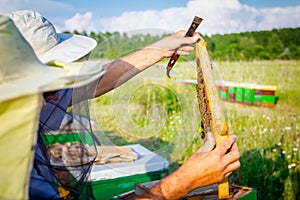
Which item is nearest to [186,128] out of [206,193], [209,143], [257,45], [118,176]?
[209,143]

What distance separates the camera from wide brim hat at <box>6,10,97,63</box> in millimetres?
1592

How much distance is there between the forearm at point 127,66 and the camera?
1.82 meters

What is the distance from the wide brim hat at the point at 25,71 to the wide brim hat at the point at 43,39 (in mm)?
450

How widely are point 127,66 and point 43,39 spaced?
0.49 metres

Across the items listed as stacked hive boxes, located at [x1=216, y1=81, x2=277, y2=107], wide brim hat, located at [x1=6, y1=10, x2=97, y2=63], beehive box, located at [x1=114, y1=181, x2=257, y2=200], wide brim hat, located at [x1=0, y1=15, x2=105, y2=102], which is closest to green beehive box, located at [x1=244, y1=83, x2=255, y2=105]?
stacked hive boxes, located at [x1=216, y1=81, x2=277, y2=107]

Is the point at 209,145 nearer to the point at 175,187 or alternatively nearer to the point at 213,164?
the point at 213,164

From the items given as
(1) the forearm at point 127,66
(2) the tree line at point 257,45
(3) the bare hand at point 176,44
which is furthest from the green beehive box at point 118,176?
(2) the tree line at point 257,45

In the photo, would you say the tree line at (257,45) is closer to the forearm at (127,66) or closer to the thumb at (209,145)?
the forearm at (127,66)

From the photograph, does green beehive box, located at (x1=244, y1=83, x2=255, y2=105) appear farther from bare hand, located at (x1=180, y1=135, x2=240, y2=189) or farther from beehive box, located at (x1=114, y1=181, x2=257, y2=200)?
bare hand, located at (x1=180, y1=135, x2=240, y2=189)

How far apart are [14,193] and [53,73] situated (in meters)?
0.35

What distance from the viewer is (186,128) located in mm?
1677

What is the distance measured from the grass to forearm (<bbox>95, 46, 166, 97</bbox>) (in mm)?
55

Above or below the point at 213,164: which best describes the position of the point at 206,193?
below

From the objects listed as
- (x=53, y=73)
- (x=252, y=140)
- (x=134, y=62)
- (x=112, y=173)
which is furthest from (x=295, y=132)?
(x=53, y=73)
